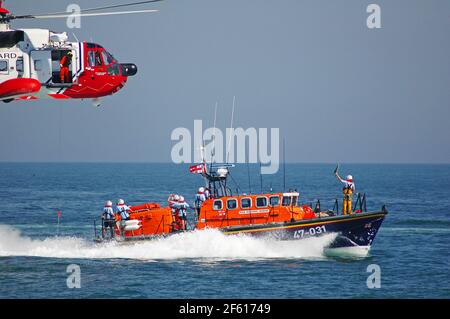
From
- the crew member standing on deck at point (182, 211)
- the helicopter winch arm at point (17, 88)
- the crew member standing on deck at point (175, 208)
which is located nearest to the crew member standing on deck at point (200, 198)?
the crew member standing on deck at point (182, 211)

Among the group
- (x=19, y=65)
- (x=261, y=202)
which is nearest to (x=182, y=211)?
(x=261, y=202)

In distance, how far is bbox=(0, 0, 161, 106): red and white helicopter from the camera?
27.4 meters

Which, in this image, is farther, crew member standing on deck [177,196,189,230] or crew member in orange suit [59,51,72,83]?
crew member standing on deck [177,196,189,230]

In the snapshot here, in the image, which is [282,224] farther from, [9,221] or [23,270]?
[9,221]

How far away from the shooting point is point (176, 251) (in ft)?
114

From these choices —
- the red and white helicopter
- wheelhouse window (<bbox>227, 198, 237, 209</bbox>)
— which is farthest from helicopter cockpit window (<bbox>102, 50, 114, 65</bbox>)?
wheelhouse window (<bbox>227, 198, 237, 209</bbox>)

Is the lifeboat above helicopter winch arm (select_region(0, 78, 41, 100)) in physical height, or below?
below

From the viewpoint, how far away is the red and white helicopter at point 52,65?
2738 cm

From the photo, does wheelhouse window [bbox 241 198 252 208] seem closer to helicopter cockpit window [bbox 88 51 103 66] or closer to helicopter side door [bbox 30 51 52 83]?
helicopter cockpit window [bbox 88 51 103 66]

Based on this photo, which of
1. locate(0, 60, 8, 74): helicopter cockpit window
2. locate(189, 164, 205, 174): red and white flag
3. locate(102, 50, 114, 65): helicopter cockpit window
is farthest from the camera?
locate(189, 164, 205, 174): red and white flag

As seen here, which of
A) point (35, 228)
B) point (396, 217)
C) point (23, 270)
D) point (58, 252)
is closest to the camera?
point (23, 270)

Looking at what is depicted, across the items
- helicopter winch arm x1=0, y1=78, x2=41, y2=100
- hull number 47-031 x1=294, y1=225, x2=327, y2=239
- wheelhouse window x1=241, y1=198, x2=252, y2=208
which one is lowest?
hull number 47-031 x1=294, y1=225, x2=327, y2=239
